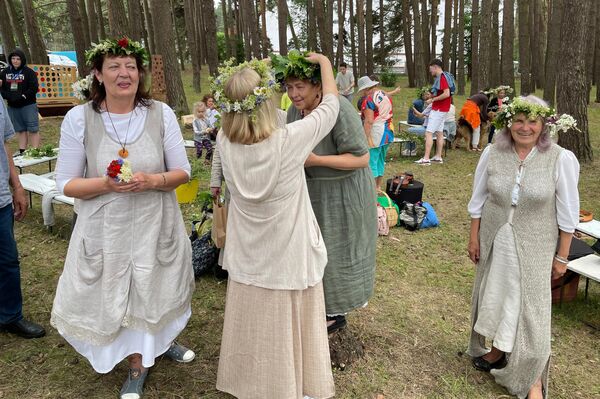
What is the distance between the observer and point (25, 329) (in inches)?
Answer: 143

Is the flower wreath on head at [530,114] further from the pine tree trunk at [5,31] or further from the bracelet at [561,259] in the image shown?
the pine tree trunk at [5,31]

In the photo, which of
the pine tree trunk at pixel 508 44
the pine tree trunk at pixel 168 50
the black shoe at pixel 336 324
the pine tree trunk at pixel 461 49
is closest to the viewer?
the black shoe at pixel 336 324

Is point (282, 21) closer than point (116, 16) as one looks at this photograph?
No

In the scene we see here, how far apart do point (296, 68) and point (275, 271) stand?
1.08m

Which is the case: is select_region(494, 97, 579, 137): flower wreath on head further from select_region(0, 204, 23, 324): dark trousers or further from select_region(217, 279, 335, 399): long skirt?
select_region(0, 204, 23, 324): dark trousers

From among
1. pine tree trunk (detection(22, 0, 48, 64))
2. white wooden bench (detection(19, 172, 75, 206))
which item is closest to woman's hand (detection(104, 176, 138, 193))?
white wooden bench (detection(19, 172, 75, 206))

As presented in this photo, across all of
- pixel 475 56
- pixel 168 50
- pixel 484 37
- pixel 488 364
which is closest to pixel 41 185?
pixel 488 364

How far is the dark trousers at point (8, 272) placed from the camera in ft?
11.0

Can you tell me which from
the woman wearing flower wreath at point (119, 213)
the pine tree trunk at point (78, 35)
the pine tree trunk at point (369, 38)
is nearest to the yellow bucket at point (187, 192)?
the woman wearing flower wreath at point (119, 213)

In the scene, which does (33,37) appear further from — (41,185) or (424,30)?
(424,30)

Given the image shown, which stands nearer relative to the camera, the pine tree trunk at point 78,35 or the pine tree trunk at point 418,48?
the pine tree trunk at point 78,35

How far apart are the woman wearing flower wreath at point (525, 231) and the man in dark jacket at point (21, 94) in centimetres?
873

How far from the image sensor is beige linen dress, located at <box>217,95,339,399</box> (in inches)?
88.2

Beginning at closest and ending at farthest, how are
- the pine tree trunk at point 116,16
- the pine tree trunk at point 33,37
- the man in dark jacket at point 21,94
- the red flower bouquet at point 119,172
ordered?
the red flower bouquet at point 119,172 < the man in dark jacket at point 21,94 < the pine tree trunk at point 116,16 < the pine tree trunk at point 33,37
